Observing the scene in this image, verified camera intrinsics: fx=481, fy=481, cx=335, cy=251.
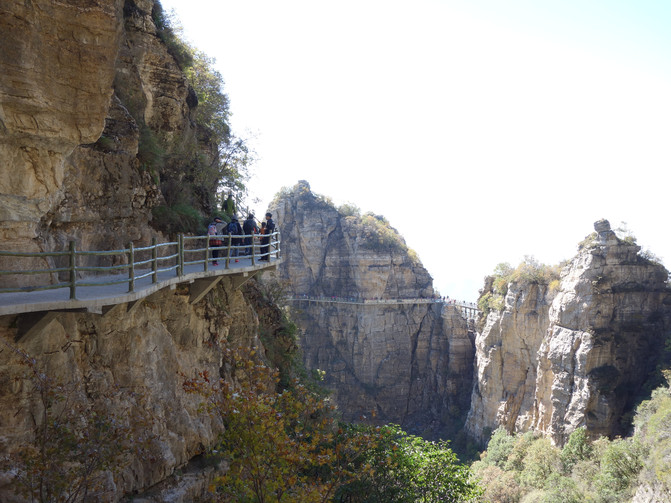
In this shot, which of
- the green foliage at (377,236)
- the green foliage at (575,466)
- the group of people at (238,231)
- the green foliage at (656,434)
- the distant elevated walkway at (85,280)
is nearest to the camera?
the distant elevated walkway at (85,280)

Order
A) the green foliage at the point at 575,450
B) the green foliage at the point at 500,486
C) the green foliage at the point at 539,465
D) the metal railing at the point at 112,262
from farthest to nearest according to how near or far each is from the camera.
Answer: the green foliage at the point at 539,465
the green foliage at the point at 575,450
the green foliage at the point at 500,486
the metal railing at the point at 112,262

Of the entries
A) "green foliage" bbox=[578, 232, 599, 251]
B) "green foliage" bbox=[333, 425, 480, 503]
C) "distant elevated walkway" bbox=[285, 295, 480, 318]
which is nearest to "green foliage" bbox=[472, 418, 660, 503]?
"green foliage" bbox=[333, 425, 480, 503]

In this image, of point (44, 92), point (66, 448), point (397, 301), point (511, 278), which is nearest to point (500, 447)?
point (511, 278)

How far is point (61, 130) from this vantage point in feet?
24.7

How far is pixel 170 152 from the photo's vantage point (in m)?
14.3

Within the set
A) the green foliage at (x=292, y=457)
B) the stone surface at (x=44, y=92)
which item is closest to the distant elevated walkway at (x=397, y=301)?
the green foliage at (x=292, y=457)

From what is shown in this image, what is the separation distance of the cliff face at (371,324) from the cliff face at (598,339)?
15.2 metres

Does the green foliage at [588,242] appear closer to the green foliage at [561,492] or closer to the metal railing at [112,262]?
the green foliage at [561,492]

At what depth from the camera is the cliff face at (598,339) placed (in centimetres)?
3162

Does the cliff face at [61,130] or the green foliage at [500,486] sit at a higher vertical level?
the cliff face at [61,130]

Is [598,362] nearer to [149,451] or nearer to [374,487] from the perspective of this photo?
[374,487]

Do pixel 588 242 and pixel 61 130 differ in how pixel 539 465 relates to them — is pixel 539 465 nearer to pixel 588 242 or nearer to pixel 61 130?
pixel 588 242

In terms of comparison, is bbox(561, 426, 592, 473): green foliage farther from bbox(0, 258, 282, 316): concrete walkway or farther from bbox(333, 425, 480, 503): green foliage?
bbox(0, 258, 282, 316): concrete walkway

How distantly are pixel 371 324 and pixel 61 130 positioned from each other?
164 ft
